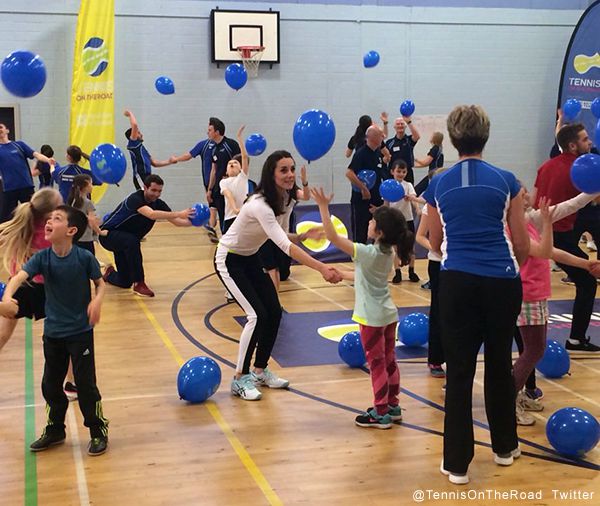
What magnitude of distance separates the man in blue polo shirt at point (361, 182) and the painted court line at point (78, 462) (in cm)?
532

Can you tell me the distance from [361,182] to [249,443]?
17.7 feet

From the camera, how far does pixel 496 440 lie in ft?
13.9

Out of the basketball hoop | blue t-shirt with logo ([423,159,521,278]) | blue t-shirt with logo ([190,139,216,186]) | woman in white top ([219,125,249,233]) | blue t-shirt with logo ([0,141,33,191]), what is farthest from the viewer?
the basketball hoop

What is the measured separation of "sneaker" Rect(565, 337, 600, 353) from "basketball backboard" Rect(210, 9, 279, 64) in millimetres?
11667

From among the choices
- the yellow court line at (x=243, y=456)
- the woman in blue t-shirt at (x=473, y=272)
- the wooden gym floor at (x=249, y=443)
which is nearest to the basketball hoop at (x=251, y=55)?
the wooden gym floor at (x=249, y=443)

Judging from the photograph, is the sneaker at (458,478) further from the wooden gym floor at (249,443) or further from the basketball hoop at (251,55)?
the basketball hoop at (251,55)

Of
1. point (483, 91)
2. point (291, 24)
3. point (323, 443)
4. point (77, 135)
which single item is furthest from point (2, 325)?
point (483, 91)

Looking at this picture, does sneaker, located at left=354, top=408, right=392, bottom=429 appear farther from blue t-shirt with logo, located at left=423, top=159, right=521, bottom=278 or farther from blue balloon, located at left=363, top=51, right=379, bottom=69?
blue balloon, located at left=363, top=51, right=379, bottom=69

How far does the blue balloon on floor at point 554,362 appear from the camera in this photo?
5.86 metres

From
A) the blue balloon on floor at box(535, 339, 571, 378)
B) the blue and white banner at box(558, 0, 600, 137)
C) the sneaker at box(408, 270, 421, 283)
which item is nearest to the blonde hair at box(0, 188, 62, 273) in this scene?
the blue balloon on floor at box(535, 339, 571, 378)

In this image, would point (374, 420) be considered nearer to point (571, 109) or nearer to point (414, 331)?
point (414, 331)

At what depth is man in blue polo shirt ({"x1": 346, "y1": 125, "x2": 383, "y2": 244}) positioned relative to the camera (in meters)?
9.72

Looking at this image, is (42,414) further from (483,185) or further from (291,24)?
(291,24)

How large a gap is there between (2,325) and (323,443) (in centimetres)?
243
